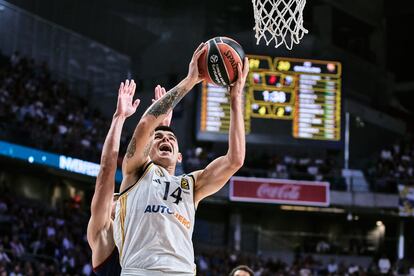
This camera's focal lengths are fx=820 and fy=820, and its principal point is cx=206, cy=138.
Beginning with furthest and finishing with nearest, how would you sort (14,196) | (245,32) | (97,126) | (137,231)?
(245,32) < (97,126) < (14,196) < (137,231)

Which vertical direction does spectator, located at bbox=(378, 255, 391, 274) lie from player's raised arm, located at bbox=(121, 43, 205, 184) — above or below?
below

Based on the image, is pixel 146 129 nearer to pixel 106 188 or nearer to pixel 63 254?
pixel 106 188

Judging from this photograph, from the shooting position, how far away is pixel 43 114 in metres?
20.8

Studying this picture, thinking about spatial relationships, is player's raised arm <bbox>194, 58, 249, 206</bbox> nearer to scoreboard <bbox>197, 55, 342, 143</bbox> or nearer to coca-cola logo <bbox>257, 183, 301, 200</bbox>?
scoreboard <bbox>197, 55, 342, 143</bbox>

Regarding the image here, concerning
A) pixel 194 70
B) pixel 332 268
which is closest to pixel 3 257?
pixel 332 268

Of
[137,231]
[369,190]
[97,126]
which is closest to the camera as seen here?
[137,231]

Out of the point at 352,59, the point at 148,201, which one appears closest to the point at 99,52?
the point at 352,59

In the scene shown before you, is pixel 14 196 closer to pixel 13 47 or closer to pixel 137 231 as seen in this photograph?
pixel 13 47

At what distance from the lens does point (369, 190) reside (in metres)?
25.1

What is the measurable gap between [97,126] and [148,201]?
1888 cm

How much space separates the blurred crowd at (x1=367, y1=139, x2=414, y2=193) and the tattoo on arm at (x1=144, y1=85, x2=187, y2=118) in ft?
69.3

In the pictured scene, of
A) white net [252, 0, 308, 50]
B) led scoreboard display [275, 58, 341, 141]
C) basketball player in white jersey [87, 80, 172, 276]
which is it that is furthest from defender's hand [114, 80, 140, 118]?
led scoreboard display [275, 58, 341, 141]

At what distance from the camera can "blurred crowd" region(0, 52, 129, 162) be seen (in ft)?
63.3

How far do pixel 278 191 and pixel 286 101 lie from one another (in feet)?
9.41
